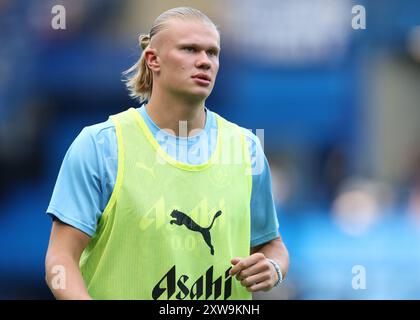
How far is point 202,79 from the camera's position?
10.9ft

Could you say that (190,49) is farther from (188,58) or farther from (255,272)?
(255,272)

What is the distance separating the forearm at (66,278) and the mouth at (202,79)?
81cm

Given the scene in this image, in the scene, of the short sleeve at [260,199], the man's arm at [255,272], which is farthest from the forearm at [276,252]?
the man's arm at [255,272]

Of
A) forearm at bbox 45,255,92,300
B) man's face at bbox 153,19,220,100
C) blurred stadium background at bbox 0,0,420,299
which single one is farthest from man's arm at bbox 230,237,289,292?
blurred stadium background at bbox 0,0,420,299

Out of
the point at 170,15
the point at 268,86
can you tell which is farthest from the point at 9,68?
the point at 170,15

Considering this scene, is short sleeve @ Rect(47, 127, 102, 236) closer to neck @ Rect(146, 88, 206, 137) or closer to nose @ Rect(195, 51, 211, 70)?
neck @ Rect(146, 88, 206, 137)

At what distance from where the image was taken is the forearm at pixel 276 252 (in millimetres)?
3473

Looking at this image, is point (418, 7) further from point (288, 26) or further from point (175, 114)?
point (175, 114)

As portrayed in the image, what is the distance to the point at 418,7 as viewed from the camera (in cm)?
944

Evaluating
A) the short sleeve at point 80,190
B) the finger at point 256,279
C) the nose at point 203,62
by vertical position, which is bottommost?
the finger at point 256,279

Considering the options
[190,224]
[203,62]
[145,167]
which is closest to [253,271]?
[190,224]

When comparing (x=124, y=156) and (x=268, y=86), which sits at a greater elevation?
(x=268, y=86)

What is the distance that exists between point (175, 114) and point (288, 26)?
18.4 ft

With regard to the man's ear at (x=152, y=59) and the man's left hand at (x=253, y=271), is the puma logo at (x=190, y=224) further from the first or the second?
the man's ear at (x=152, y=59)
